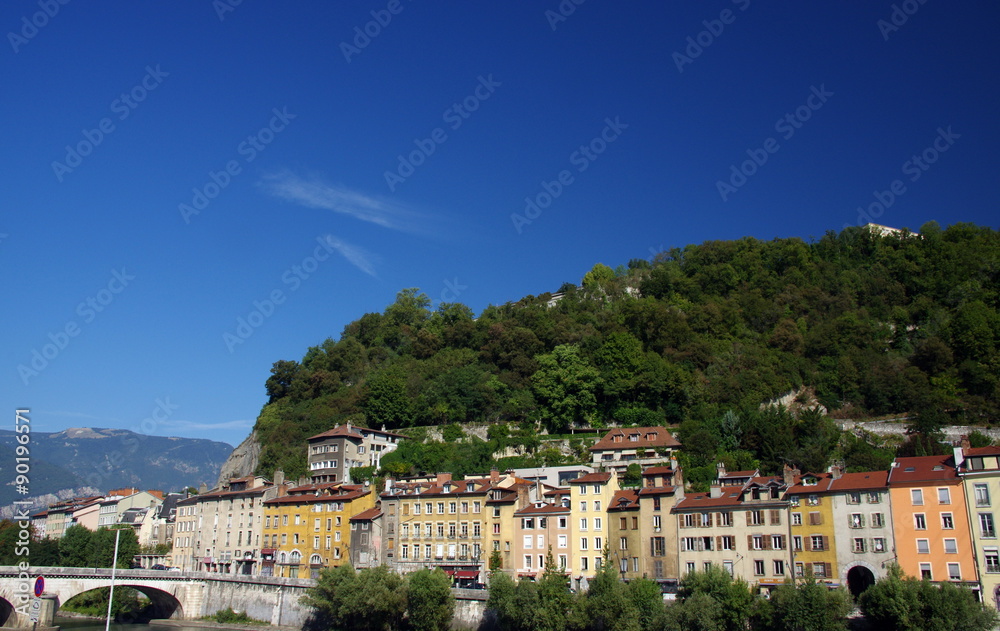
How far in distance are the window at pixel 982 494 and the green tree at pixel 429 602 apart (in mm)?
31713

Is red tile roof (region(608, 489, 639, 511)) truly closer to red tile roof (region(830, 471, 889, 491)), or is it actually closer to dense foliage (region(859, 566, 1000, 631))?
red tile roof (region(830, 471, 889, 491))

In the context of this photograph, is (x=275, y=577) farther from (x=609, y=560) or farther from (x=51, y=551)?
(x=51, y=551)

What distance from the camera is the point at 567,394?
289 feet

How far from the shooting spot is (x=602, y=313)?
4520 inches

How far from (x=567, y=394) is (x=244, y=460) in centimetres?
4332

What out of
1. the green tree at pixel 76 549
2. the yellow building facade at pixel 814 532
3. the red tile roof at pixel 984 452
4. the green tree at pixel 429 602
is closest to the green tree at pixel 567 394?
the green tree at pixel 429 602

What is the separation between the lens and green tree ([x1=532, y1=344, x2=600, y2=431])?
3403 inches

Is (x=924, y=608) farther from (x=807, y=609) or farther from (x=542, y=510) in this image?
(x=542, y=510)

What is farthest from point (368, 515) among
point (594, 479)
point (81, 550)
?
point (81, 550)

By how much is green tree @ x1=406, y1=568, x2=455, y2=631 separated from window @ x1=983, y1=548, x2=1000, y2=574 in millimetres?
31206

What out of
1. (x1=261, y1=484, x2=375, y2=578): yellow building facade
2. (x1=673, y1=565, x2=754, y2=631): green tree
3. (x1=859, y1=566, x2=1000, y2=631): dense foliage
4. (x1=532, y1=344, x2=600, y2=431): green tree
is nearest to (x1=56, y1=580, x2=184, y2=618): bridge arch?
(x1=261, y1=484, x2=375, y2=578): yellow building facade

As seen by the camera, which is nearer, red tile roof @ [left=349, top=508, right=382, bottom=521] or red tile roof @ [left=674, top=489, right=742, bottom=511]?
red tile roof @ [left=674, top=489, right=742, bottom=511]

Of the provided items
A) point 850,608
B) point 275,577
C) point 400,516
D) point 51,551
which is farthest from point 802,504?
point 51,551

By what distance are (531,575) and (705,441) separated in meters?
21.7
